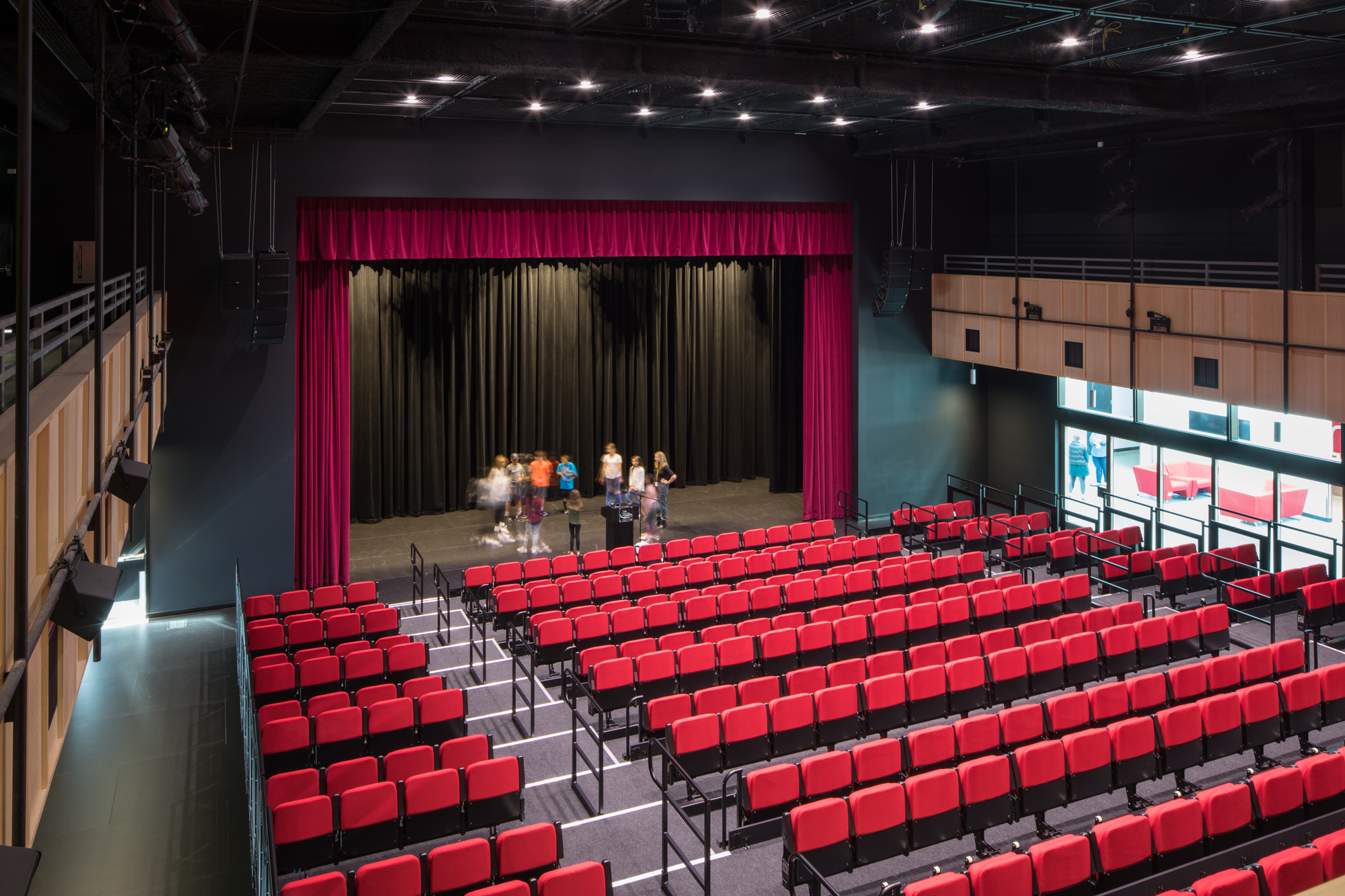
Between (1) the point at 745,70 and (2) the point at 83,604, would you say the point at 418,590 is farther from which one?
(2) the point at 83,604

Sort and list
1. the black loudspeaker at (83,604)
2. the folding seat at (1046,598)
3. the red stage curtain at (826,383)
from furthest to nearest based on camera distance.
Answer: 1. the red stage curtain at (826,383)
2. the folding seat at (1046,598)
3. the black loudspeaker at (83,604)

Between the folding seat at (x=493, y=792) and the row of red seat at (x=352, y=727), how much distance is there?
56.9 inches

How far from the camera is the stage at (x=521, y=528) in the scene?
17.8 meters

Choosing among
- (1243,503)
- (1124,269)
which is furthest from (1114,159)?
(1243,503)

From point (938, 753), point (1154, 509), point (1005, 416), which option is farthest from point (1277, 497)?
point (938, 753)

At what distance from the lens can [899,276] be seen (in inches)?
738

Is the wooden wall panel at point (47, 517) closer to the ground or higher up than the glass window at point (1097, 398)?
closer to the ground

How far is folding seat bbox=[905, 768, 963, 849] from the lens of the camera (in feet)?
26.4

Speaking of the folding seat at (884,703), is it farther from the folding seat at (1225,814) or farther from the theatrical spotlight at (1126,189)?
the theatrical spotlight at (1126,189)

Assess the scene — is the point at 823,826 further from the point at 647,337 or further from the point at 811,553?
the point at 647,337

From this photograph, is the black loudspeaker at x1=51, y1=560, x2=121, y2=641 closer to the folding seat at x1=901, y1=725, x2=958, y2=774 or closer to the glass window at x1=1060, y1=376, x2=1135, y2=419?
the folding seat at x1=901, y1=725, x2=958, y2=774

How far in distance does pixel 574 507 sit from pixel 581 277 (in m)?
5.21

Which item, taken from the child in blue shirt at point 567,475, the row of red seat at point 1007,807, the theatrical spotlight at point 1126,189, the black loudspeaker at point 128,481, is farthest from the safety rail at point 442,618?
the theatrical spotlight at point 1126,189

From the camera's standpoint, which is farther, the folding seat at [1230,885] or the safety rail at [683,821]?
the safety rail at [683,821]
